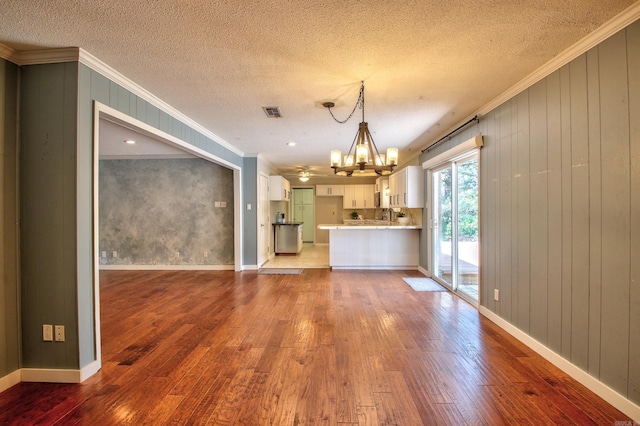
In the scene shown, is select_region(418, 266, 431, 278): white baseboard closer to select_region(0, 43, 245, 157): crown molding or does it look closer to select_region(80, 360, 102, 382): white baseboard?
select_region(80, 360, 102, 382): white baseboard

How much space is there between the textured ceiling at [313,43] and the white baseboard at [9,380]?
2370 mm

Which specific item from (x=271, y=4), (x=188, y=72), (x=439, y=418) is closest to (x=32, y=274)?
(x=188, y=72)

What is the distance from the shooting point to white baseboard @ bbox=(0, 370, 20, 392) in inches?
79.4

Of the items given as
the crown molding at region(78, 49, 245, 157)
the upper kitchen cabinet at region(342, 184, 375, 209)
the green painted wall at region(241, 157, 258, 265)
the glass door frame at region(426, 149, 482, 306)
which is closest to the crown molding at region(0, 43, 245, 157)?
the crown molding at region(78, 49, 245, 157)

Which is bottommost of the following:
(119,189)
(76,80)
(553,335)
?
(553,335)

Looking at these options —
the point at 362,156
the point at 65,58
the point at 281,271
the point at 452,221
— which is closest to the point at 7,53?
the point at 65,58

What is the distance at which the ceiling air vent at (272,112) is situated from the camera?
3.31 metres

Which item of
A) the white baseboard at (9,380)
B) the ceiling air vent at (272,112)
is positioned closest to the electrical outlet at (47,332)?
the white baseboard at (9,380)

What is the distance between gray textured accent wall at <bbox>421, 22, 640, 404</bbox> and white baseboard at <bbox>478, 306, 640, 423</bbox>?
42 millimetres

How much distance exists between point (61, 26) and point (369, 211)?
8.83 m

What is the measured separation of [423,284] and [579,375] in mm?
2788

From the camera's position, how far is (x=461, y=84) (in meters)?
2.72

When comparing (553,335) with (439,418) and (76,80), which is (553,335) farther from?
(76,80)

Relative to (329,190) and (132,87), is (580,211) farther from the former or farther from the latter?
(329,190)
